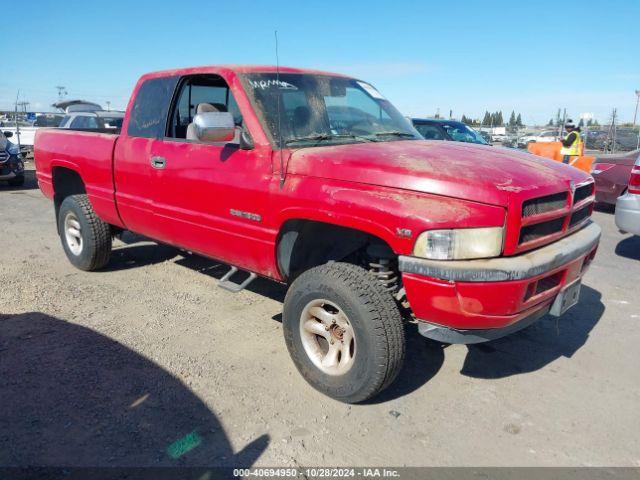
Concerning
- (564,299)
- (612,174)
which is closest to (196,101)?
(564,299)

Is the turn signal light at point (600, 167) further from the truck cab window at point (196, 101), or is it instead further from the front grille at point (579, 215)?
the truck cab window at point (196, 101)

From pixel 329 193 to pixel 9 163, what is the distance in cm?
1139

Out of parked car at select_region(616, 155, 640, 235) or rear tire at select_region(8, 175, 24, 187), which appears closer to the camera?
parked car at select_region(616, 155, 640, 235)

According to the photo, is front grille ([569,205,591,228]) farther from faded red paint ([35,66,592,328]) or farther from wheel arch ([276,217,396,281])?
wheel arch ([276,217,396,281])

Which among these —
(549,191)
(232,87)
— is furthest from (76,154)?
(549,191)

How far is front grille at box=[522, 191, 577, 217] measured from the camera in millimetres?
2725

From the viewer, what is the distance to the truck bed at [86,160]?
476 centimetres

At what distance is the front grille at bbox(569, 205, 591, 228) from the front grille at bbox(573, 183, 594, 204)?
8cm

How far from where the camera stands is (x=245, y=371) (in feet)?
11.4

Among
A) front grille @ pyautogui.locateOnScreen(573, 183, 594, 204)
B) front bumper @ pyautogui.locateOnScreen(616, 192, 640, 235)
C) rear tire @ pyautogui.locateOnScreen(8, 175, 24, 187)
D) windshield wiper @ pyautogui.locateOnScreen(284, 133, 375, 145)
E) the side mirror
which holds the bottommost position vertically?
rear tire @ pyautogui.locateOnScreen(8, 175, 24, 187)

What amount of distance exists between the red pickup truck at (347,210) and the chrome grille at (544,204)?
13 millimetres

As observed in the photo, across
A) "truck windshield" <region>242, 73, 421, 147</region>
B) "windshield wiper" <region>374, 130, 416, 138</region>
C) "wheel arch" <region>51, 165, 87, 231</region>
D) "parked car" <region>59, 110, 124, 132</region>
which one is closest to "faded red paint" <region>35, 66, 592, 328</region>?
"truck windshield" <region>242, 73, 421, 147</region>

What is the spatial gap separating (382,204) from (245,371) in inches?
61.1

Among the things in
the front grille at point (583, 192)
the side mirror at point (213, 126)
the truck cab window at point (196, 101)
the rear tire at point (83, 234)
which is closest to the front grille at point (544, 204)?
the front grille at point (583, 192)
